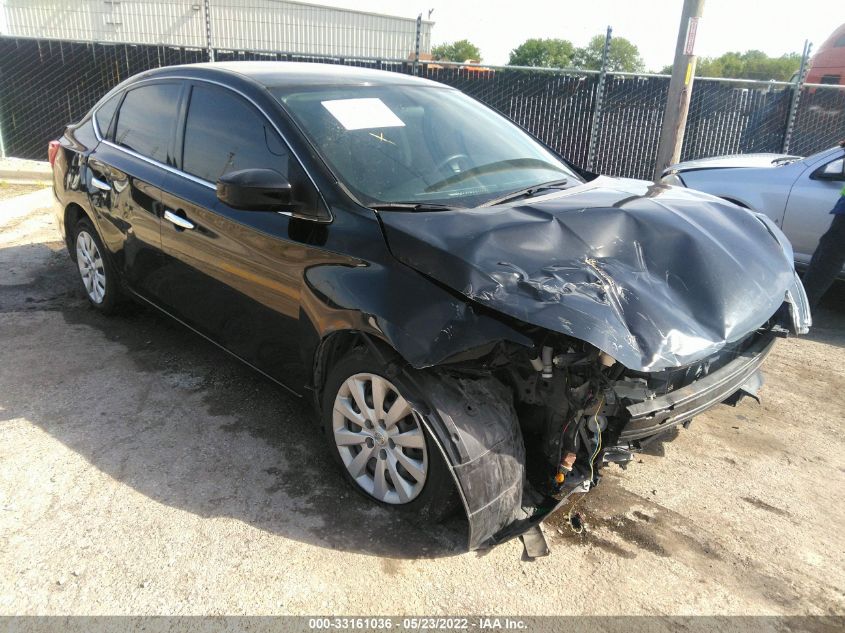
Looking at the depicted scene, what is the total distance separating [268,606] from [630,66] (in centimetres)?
6873

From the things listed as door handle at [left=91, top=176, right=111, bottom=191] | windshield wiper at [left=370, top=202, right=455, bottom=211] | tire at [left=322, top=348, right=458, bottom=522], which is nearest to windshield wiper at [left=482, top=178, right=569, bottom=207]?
windshield wiper at [left=370, top=202, right=455, bottom=211]

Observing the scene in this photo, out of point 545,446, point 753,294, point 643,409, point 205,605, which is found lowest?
point 205,605

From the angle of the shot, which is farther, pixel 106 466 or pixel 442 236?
pixel 106 466

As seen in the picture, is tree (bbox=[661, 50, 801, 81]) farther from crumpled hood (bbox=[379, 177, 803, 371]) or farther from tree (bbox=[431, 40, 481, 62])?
crumpled hood (bbox=[379, 177, 803, 371])

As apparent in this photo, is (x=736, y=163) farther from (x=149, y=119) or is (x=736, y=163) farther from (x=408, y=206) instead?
(x=149, y=119)

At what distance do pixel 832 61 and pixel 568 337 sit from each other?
50.3ft

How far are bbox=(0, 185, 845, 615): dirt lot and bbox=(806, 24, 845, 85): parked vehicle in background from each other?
12.8 meters

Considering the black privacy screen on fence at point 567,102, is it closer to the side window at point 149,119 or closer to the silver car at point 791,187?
the silver car at point 791,187

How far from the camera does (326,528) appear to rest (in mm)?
2719

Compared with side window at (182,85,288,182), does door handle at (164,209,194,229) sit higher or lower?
lower

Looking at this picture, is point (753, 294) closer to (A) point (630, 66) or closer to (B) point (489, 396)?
(B) point (489, 396)

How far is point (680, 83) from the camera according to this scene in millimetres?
7453

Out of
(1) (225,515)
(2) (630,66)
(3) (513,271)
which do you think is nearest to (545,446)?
(3) (513,271)

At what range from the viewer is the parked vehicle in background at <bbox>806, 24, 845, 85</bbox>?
13.7 meters
